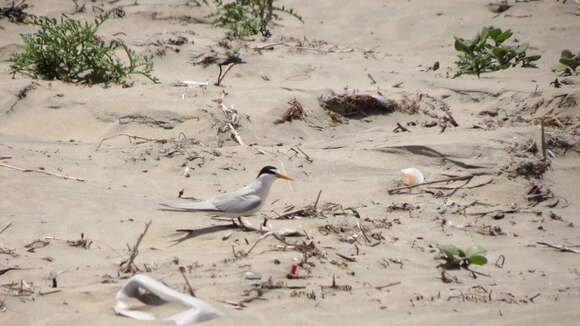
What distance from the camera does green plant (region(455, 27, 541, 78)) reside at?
356 inches

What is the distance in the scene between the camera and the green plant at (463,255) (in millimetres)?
4051

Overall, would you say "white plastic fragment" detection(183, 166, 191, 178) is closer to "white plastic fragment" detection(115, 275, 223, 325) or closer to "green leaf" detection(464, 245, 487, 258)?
"white plastic fragment" detection(115, 275, 223, 325)

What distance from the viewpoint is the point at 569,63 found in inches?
333

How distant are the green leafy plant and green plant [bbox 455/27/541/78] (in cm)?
48

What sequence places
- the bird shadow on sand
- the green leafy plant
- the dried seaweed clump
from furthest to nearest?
the green leafy plant → the dried seaweed clump → the bird shadow on sand

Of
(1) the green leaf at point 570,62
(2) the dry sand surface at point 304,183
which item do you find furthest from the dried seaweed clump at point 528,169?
(1) the green leaf at point 570,62

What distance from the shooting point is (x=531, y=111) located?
24.7 ft

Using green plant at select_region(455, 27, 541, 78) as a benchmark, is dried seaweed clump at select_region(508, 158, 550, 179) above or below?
below

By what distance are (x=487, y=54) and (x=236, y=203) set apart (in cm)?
581

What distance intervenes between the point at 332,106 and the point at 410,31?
436cm

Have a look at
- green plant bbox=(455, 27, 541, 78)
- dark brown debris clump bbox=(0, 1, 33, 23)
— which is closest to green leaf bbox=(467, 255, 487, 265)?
green plant bbox=(455, 27, 541, 78)

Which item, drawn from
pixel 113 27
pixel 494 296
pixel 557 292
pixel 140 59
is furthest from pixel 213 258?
pixel 113 27

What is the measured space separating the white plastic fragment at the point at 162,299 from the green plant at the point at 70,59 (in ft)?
16.7

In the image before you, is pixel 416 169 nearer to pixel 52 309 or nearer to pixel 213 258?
pixel 213 258
